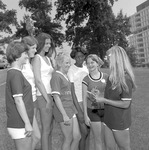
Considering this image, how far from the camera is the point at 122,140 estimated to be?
3.22 metres

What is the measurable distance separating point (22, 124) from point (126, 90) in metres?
1.35

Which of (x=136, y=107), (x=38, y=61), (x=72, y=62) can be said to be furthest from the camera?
(x=136, y=107)

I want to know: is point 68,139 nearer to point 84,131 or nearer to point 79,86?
point 84,131

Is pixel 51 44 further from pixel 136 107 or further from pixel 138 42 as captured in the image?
pixel 138 42

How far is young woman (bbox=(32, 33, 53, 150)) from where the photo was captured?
394 centimetres

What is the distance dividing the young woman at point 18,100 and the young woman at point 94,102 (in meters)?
1.21

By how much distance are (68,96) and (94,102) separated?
0.42 meters

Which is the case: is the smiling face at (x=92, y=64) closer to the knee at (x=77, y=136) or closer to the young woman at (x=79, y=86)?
the young woman at (x=79, y=86)

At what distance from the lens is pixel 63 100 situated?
3.91m

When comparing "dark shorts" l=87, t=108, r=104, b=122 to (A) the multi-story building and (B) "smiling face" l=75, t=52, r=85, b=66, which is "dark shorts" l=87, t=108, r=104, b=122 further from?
(A) the multi-story building

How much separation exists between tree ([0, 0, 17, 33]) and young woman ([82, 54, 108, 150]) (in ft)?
129

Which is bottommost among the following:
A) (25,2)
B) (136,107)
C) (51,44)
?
(136,107)

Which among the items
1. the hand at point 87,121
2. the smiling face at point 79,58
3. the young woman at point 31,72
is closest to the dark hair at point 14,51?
the young woman at point 31,72

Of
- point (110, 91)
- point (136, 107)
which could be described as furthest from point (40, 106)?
point (136, 107)
